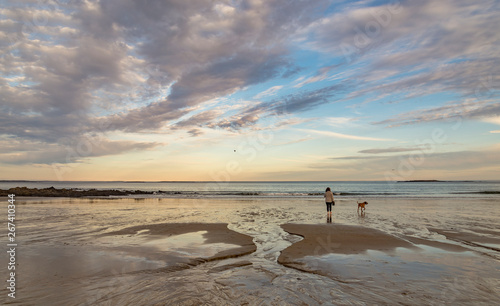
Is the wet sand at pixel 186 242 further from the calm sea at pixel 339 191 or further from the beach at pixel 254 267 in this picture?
the calm sea at pixel 339 191

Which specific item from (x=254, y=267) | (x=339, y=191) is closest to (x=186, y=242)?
(x=254, y=267)

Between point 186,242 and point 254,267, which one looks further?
point 186,242

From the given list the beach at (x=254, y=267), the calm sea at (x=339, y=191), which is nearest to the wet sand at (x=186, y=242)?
the beach at (x=254, y=267)

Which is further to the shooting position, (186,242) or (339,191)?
(339,191)

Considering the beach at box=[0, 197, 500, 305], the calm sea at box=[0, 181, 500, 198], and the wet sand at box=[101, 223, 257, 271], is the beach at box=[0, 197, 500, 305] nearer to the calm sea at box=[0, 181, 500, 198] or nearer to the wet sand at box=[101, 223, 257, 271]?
the wet sand at box=[101, 223, 257, 271]

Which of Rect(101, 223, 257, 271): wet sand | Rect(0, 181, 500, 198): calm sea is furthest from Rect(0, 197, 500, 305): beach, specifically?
Rect(0, 181, 500, 198): calm sea

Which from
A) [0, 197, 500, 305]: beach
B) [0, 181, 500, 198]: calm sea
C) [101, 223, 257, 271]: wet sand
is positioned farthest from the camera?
[0, 181, 500, 198]: calm sea

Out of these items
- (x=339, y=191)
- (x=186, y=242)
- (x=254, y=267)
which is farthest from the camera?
(x=339, y=191)

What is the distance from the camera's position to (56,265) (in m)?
8.02

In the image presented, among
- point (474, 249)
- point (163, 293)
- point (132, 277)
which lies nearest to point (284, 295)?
point (163, 293)

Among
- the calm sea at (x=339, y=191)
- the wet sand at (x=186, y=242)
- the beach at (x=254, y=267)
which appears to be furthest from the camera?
the calm sea at (x=339, y=191)

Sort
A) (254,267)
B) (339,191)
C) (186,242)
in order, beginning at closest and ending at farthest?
(254,267) → (186,242) → (339,191)

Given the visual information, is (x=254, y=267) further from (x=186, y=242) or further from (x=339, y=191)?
(x=339, y=191)

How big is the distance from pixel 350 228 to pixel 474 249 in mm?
5521
